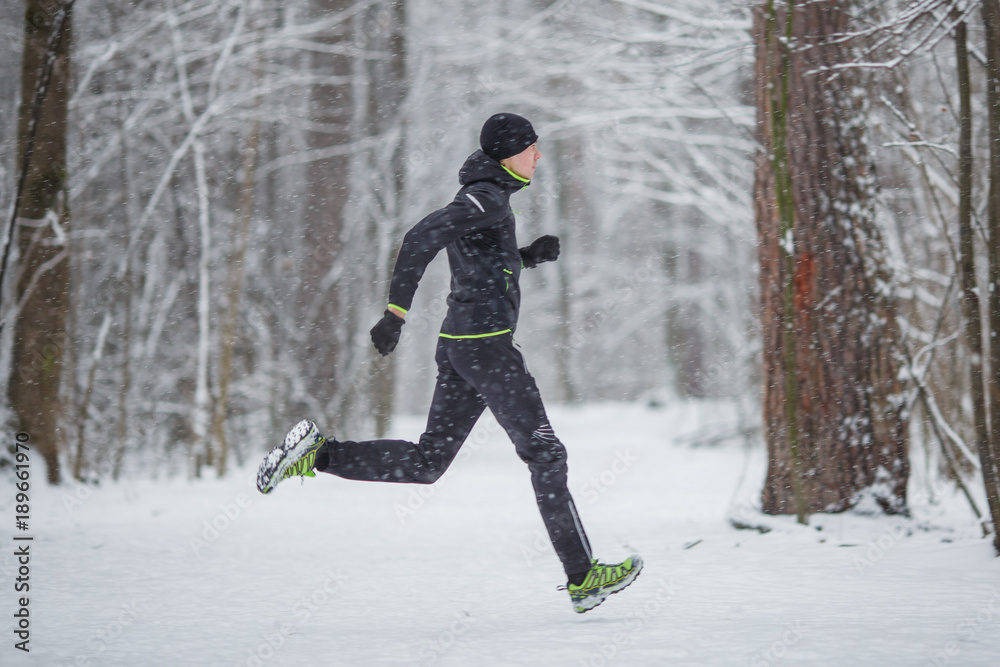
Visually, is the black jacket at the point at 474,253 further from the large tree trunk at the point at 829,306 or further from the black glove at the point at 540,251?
the large tree trunk at the point at 829,306

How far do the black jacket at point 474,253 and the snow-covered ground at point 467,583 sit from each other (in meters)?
1.09

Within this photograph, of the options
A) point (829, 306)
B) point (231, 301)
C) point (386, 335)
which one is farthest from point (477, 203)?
point (231, 301)

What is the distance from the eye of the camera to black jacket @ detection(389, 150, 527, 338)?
282cm

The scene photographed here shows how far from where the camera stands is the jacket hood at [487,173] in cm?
299

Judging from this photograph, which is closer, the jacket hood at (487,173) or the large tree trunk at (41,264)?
the jacket hood at (487,173)

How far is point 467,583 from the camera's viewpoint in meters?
3.69

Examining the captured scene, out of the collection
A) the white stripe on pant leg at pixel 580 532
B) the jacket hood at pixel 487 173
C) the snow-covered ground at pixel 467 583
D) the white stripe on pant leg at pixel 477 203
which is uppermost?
the jacket hood at pixel 487 173

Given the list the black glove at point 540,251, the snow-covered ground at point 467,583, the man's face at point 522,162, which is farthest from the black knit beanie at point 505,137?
the snow-covered ground at point 467,583

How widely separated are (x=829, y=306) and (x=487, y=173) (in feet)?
7.73

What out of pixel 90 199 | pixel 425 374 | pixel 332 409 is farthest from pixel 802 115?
pixel 425 374

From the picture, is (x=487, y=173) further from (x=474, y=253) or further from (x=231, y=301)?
(x=231, y=301)

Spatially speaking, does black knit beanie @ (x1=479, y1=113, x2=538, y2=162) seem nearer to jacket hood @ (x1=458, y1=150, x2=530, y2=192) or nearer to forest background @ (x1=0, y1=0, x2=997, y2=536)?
jacket hood @ (x1=458, y1=150, x2=530, y2=192)

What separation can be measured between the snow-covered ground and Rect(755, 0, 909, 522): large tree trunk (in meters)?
0.26

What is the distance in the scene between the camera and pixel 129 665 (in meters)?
2.33
